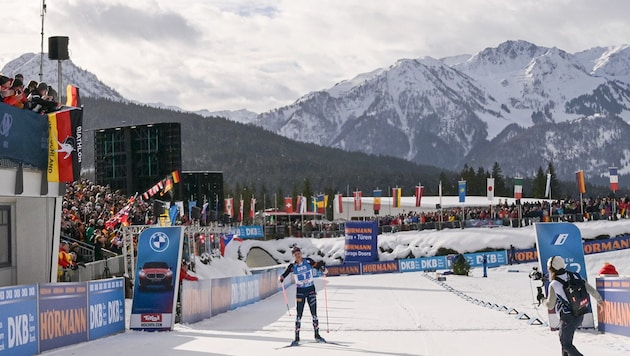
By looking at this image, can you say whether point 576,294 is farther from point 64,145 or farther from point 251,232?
point 251,232

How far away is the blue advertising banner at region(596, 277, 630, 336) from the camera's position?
54.6ft

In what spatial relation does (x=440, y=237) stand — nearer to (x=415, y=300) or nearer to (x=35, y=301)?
(x=415, y=300)

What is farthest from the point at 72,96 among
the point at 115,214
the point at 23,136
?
the point at 115,214

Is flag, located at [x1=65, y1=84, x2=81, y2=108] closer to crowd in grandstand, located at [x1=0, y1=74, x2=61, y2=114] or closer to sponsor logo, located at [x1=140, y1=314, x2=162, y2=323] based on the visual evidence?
crowd in grandstand, located at [x1=0, y1=74, x2=61, y2=114]

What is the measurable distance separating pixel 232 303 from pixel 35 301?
12302 mm

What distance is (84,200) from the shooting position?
1395 inches

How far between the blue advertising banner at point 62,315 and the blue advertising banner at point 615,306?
32.8 feet

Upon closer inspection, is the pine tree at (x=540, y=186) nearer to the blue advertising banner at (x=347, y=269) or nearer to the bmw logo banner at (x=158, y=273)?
the blue advertising banner at (x=347, y=269)

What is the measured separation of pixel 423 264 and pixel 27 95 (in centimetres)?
4096

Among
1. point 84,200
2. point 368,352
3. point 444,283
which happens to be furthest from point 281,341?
point 444,283

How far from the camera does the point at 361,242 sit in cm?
5534

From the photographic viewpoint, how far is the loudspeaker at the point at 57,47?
70.2ft

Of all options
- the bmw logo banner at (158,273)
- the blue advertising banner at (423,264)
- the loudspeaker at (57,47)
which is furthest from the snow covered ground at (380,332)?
the blue advertising banner at (423,264)

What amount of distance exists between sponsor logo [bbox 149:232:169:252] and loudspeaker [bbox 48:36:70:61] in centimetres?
488
